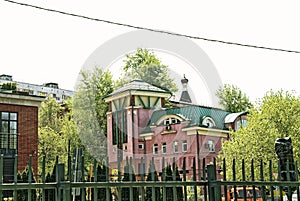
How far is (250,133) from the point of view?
96.6ft

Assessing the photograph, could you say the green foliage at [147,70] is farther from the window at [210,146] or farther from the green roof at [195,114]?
the window at [210,146]

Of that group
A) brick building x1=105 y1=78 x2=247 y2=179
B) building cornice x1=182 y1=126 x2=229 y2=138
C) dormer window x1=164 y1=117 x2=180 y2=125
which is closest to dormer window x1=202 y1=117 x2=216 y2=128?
brick building x1=105 y1=78 x2=247 y2=179

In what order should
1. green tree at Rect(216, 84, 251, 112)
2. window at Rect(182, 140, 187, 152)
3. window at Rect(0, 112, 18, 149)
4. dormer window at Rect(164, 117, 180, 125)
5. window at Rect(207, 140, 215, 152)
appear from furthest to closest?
green tree at Rect(216, 84, 251, 112)
dormer window at Rect(164, 117, 180, 125)
window at Rect(207, 140, 215, 152)
window at Rect(182, 140, 187, 152)
window at Rect(0, 112, 18, 149)

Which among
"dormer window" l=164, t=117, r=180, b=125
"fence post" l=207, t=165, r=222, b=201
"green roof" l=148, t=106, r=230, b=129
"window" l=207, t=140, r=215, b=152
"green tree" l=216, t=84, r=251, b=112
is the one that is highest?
"green tree" l=216, t=84, r=251, b=112

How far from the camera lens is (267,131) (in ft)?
94.2

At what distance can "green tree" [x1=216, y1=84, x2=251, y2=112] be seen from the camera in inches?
2103

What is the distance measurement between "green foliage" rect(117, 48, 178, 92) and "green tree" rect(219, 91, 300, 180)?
1852cm

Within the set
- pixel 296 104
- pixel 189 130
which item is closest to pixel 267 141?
pixel 296 104

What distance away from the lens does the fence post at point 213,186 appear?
5431mm

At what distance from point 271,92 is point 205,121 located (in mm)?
10183

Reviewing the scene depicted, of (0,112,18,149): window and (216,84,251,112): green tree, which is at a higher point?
(216,84,251,112): green tree

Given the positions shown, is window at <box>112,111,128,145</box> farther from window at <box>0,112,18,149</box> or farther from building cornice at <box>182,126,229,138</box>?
window at <box>0,112,18,149</box>

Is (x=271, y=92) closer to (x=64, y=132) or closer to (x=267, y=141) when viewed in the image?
(x=267, y=141)

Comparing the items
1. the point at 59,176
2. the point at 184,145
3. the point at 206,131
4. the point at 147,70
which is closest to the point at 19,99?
the point at 184,145
